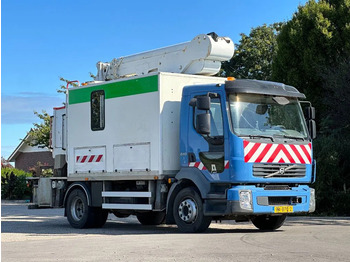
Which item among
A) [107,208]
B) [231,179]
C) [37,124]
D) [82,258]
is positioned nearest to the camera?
[82,258]

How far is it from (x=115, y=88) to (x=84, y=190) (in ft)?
8.95

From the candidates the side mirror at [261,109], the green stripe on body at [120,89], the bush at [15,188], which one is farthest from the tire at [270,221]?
the bush at [15,188]

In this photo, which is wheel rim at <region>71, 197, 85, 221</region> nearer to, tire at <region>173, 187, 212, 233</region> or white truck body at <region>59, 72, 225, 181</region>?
white truck body at <region>59, 72, 225, 181</region>

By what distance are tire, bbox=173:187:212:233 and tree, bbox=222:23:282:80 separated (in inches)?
825

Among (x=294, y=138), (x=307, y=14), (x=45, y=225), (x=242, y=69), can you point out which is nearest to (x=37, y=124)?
(x=242, y=69)

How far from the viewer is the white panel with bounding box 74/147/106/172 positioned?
1661cm

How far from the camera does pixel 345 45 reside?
25938 mm

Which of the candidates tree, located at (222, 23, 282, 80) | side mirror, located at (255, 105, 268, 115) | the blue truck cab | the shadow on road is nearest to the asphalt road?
the shadow on road

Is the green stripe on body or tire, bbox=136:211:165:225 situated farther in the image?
tire, bbox=136:211:165:225

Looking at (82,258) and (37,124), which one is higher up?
(37,124)

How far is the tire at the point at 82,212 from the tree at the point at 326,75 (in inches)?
287

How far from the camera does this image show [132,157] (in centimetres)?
1574

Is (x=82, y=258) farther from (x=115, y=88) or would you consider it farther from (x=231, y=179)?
(x=115, y=88)

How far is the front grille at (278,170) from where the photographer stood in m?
14.1
